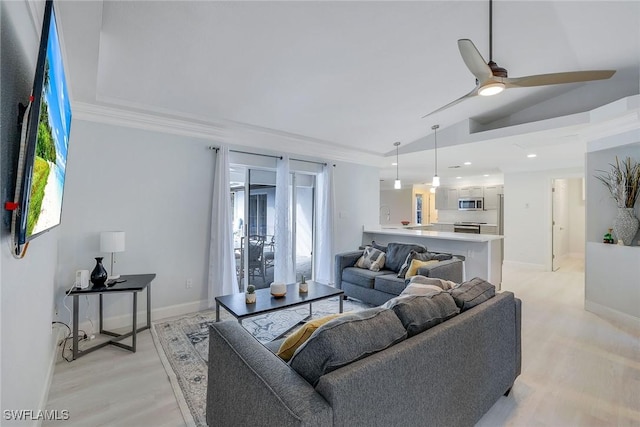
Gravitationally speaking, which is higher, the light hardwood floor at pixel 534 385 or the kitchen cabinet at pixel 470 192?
the kitchen cabinet at pixel 470 192

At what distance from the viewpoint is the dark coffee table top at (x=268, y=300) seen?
256cm

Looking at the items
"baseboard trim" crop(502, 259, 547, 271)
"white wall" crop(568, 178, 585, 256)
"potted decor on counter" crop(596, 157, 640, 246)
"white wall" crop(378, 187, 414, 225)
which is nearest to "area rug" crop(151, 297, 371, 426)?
"potted decor on counter" crop(596, 157, 640, 246)

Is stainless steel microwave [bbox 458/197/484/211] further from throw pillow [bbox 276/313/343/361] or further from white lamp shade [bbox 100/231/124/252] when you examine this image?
white lamp shade [bbox 100/231/124/252]

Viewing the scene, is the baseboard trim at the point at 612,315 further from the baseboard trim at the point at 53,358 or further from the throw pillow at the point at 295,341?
the baseboard trim at the point at 53,358

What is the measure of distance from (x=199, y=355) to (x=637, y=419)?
327 centimetres

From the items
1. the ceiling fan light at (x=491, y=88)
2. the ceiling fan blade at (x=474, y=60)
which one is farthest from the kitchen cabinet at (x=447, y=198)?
the ceiling fan blade at (x=474, y=60)

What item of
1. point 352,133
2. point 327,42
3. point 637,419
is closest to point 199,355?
→ point 327,42

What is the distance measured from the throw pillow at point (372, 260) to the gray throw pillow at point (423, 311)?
2.41 meters

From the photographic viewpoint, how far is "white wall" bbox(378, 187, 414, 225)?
33.4 ft

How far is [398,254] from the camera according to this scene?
4.11 meters

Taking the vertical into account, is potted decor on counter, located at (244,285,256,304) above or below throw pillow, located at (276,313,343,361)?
below

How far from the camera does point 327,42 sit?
2.57 meters

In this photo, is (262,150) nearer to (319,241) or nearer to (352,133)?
(352,133)

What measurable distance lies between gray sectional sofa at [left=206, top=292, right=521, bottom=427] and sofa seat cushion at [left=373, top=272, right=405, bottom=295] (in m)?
1.57
